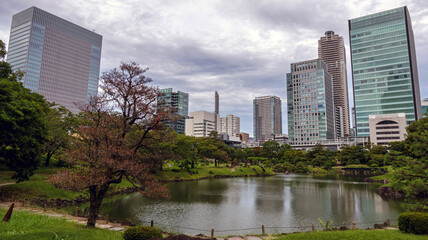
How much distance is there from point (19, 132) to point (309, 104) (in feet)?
597

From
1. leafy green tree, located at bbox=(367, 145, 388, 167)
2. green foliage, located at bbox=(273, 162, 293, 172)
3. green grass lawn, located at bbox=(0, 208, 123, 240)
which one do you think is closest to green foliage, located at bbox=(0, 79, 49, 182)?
green grass lawn, located at bbox=(0, 208, 123, 240)

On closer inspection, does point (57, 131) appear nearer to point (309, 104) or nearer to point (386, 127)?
point (386, 127)

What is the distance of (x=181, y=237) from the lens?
42.9 ft

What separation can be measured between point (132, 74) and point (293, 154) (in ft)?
353

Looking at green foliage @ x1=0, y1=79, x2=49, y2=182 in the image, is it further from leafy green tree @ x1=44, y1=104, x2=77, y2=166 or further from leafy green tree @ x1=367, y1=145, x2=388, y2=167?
leafy green tree @ x1=367, y1=145, x2=388, y2=167

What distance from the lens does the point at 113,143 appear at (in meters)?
15.7

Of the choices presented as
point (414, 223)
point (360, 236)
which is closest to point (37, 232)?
point (360, 236)

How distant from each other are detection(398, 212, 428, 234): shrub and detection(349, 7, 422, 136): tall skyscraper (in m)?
157

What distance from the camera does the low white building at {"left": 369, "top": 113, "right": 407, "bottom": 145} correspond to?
134375 mm

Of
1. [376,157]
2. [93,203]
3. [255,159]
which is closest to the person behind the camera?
[93,203]

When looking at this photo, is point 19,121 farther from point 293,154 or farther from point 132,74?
point 293,154

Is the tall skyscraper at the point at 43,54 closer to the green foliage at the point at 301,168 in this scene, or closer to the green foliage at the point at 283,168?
the green foliage at the point at 283,168

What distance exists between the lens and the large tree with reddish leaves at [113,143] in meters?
14.6

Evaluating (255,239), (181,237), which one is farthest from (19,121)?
(255,239)
